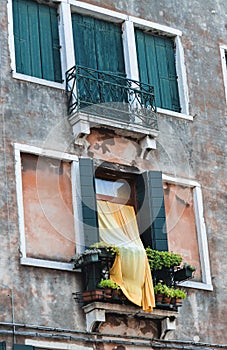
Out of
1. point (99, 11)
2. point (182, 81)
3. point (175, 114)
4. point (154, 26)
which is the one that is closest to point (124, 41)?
point (99, 11)

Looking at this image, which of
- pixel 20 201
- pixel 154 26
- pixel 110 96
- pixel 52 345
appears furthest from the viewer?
pixel 154 26

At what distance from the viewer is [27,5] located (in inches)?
1004

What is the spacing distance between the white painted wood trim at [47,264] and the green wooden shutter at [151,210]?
209 cm

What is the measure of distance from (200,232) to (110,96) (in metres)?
3.41

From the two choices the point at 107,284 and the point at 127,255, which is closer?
the point at 107,284

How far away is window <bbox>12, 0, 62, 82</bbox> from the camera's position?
24984 mm

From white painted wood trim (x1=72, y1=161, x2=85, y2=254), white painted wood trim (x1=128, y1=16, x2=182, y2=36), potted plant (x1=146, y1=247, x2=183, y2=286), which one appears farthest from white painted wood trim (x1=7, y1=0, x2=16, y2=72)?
potted plant (x1=146, y1=247, x2=183, y2=286)

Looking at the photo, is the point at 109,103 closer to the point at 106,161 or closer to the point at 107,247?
the point at 106,161

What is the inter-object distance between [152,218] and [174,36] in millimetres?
4658

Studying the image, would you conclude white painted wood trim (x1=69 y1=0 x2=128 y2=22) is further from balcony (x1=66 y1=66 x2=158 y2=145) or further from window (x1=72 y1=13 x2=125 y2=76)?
balcony (x1=66 y1=66 x2=158 y2=145)

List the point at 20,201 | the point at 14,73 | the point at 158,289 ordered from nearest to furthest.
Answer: the point at 20,201 < the point at 158,289 < the point at 14,73

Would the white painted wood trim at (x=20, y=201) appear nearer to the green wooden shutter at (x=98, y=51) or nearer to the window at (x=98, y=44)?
the green wooden shutter at (x=98, y=51)

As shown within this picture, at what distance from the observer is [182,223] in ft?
84.9

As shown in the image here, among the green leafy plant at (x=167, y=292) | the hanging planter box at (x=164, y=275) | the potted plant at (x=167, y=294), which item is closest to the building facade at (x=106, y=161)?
the potted plant at (x=167, y=294)
